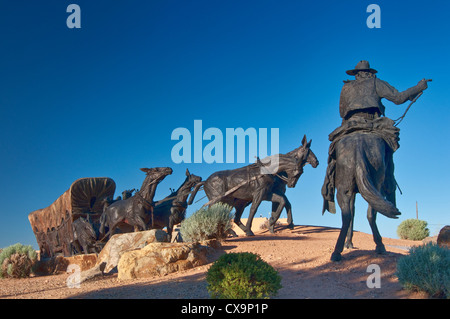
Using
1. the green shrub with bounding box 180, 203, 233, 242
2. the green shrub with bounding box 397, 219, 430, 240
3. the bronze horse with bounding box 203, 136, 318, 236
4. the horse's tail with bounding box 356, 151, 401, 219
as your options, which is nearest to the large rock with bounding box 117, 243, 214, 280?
the green shrub with bounding box 180, 203, 233, 242

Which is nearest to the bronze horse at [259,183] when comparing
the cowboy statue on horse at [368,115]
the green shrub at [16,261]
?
the cowboy statue on horse at [368,115]

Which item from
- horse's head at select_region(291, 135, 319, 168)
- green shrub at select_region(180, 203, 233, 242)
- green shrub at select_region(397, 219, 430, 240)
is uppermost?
horse's head at select_region(291, 135, 319, 168)

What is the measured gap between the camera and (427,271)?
5.56m

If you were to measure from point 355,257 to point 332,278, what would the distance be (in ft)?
4.26

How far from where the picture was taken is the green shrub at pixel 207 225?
11.0 meters

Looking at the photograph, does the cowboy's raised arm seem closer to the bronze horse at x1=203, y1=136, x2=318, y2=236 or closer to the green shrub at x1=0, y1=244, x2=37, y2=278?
the bronze horse at x1=203, y1=136, x2=318, y2=236

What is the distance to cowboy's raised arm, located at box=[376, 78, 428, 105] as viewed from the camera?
7.71 meters

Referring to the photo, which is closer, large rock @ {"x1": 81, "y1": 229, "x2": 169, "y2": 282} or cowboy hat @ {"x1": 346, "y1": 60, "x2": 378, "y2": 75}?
cowboy hat @ {"x1": 346, "y1": 60, "x2": 378, "y2": 75}

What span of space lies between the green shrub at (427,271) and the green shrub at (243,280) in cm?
193

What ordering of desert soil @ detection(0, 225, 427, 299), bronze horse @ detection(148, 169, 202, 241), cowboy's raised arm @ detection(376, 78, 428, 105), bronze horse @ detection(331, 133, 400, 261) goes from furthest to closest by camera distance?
bronze horse @ detection(148, 169, 202, 241)
cowboy's raised arm @ detection(376, 78, 428, 105)
bronze horse @ detection(331, 133, 400, 261)
desert soil @ detection(0, 225, 427, 299)

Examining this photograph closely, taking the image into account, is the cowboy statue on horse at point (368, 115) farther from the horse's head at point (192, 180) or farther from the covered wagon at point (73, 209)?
the covered wagon at point (73, 209)

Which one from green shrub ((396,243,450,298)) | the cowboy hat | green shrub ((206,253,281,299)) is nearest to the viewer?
green shrub ((206,253,281,299))

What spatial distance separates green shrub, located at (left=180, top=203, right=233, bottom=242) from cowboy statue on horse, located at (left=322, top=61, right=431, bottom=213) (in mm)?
3556
